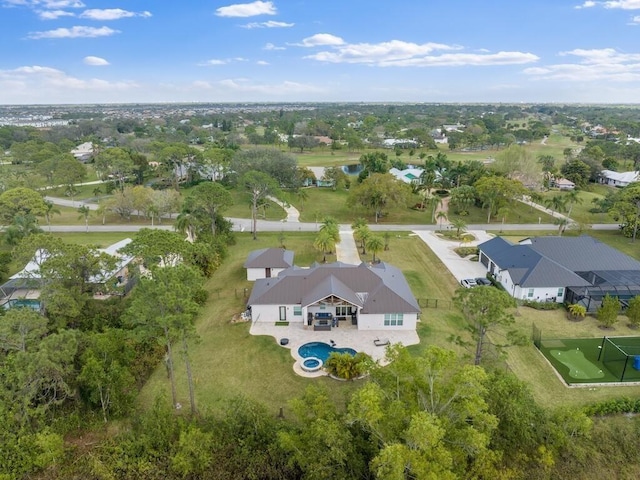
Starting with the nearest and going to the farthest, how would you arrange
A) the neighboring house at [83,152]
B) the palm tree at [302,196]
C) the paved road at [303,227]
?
the paved road at [303,227] → the palm tree at [302,196] → the neighboring house at [83,152]

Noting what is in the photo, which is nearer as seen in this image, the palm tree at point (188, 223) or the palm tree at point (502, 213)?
the palm tree at point (188, 223)

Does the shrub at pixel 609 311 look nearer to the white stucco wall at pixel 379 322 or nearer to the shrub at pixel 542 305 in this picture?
the shrub at pixel 542 305

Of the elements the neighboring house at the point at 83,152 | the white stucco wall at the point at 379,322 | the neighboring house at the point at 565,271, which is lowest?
the white stucco wall at the point at 379,322

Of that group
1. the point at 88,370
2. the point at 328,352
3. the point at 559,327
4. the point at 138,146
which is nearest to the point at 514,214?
the point at 559,327

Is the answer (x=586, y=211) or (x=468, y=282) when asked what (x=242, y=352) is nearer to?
(x=468, y=282)

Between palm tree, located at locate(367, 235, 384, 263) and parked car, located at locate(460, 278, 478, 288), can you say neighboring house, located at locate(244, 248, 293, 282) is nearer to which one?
palm tree, located at locate(367, 235, 384, 263)

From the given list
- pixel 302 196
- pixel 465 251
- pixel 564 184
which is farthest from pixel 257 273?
pixel 564 184

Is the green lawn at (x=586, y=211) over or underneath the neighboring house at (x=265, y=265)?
underneath

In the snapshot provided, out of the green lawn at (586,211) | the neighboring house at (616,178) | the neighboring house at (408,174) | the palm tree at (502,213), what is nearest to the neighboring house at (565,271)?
the palm tree at (502,213)
